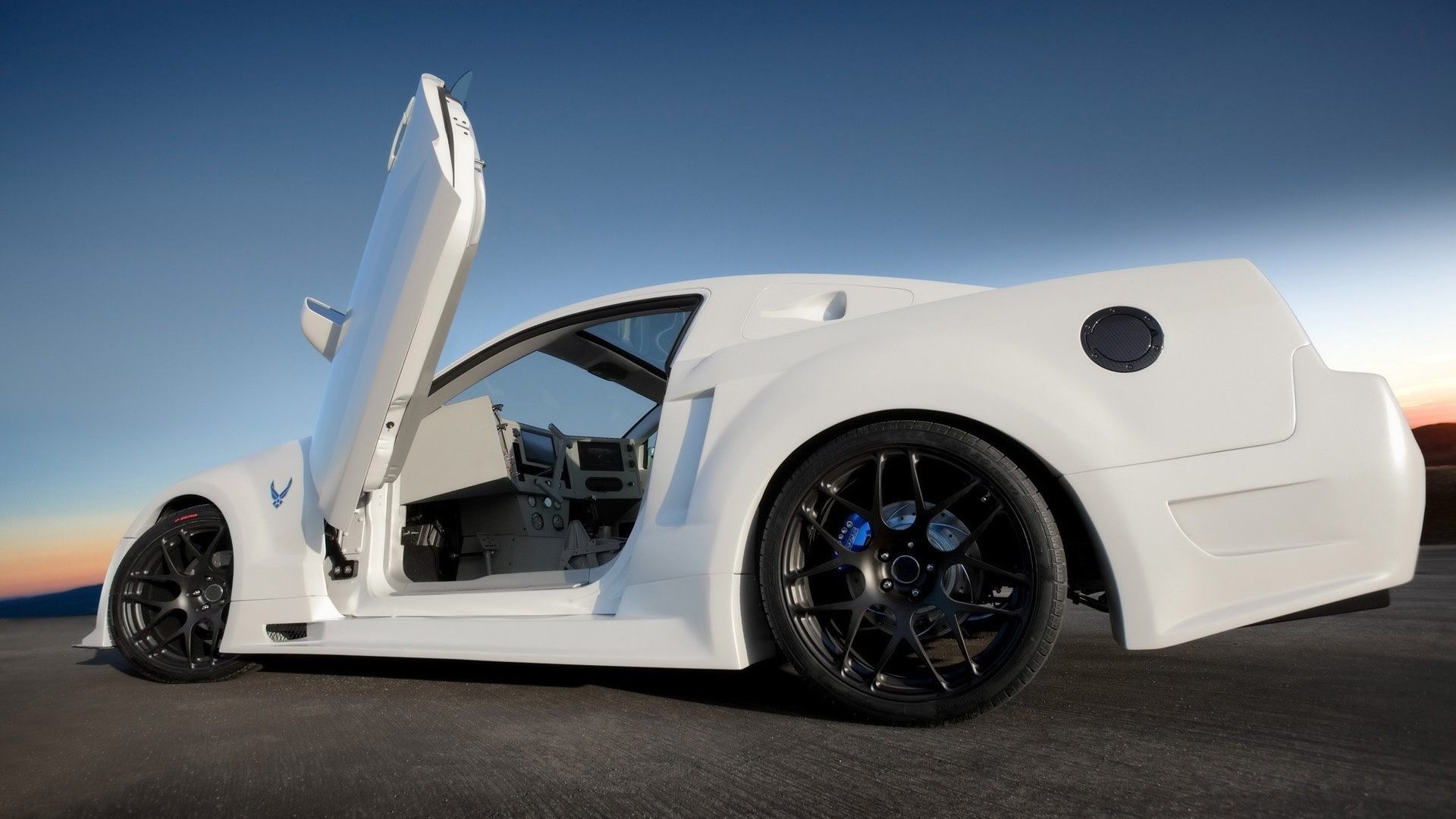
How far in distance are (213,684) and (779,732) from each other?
2826mm

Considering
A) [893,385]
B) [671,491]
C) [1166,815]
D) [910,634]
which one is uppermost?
[893,385]

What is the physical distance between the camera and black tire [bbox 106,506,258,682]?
3.58 metres

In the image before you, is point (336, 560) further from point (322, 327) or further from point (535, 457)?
point (535, 457)

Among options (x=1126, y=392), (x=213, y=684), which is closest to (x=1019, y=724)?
(x=1126, y=392)

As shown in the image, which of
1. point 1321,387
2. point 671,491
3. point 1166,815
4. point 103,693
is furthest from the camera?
point 103,693

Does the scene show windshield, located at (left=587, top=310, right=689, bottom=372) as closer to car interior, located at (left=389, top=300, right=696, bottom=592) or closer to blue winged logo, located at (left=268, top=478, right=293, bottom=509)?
car interior, located at (left=389, top=300, right=696, bottom=592)

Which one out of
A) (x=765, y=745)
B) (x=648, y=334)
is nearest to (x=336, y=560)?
(x=648, y=334)

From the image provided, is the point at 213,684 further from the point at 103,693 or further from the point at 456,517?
the point at 456,517

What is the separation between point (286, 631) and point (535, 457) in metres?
1.49

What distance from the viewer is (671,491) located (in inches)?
100

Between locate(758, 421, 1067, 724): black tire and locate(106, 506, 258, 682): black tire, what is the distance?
277 centimetres

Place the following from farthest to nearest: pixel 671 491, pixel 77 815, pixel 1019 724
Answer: pixel 671 491 < pixel 1019 724 < pixel 77 815

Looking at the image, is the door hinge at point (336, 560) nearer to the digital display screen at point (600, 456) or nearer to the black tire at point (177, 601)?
the black tire at point (177, 601)

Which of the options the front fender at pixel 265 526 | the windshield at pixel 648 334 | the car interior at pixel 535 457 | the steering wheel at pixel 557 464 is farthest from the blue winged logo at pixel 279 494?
the windshield at pixel 648 334
